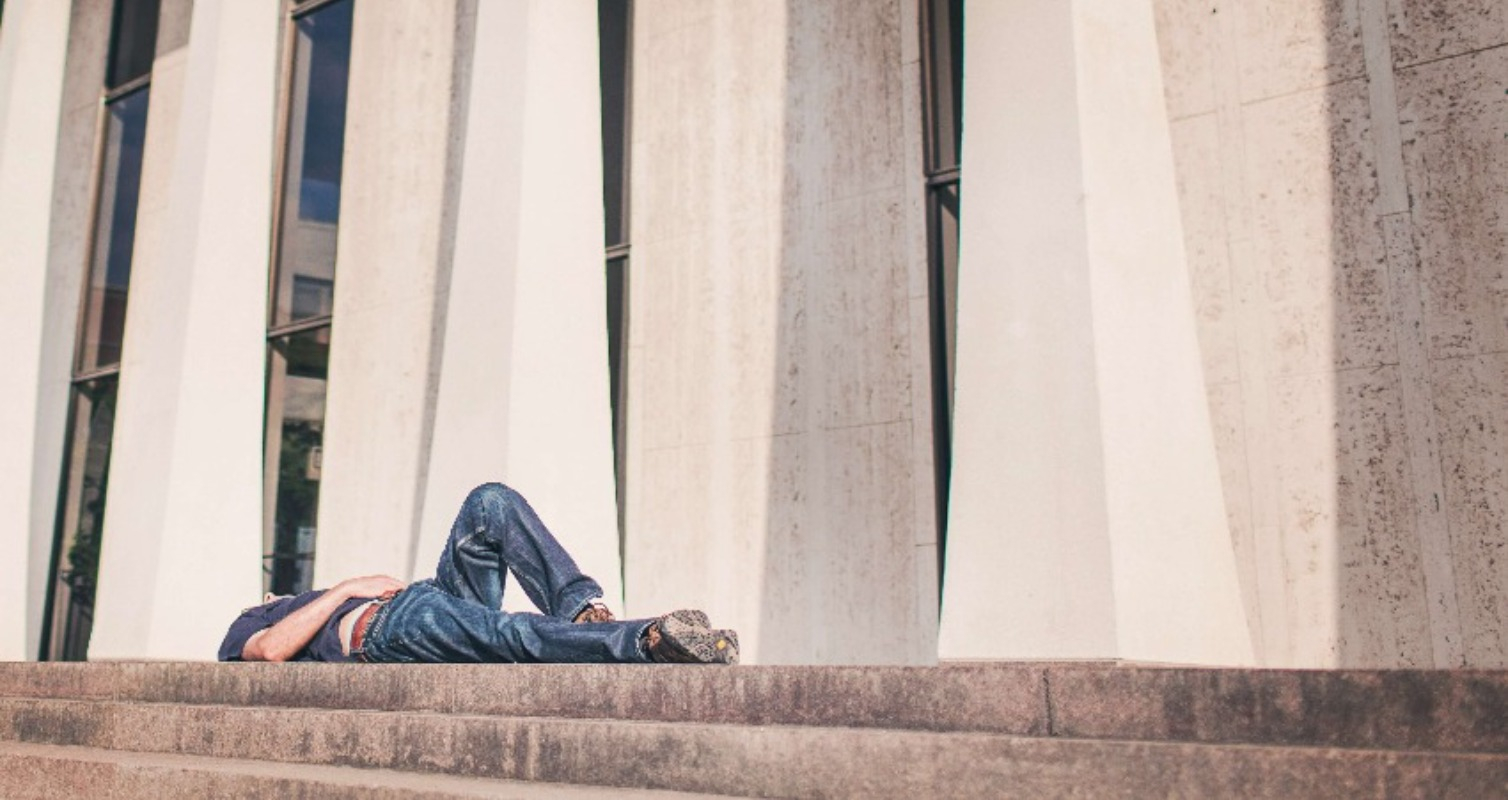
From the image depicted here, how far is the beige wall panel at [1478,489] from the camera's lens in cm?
680

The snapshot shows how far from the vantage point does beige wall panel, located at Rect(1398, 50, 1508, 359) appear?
278 inches

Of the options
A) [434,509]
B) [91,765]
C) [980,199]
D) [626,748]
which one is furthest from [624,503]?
→ [626,748]

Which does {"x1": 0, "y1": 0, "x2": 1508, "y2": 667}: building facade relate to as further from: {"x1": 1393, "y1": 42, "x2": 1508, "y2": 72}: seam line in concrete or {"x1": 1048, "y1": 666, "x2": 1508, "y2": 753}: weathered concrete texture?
{"x1": 1048, "y1": 666, "x2": 1508, "y2": 753}: weathered concrete texture

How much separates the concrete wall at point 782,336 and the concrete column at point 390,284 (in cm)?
236

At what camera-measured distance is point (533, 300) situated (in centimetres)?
981

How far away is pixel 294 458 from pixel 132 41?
7070mm

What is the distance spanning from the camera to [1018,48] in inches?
275

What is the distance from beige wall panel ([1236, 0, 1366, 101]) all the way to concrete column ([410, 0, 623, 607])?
4662 millimetres

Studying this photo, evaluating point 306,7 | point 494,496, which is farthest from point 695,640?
point 306,7

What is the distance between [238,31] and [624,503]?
6.08 meters

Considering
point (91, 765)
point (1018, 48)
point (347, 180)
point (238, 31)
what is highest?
point (238, 31)

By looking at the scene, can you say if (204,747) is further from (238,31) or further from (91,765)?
(238,31)

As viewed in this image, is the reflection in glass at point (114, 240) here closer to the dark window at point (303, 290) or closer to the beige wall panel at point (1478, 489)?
the dark window at point (303, 290)

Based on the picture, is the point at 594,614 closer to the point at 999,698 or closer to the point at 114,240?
the point at 999,698
